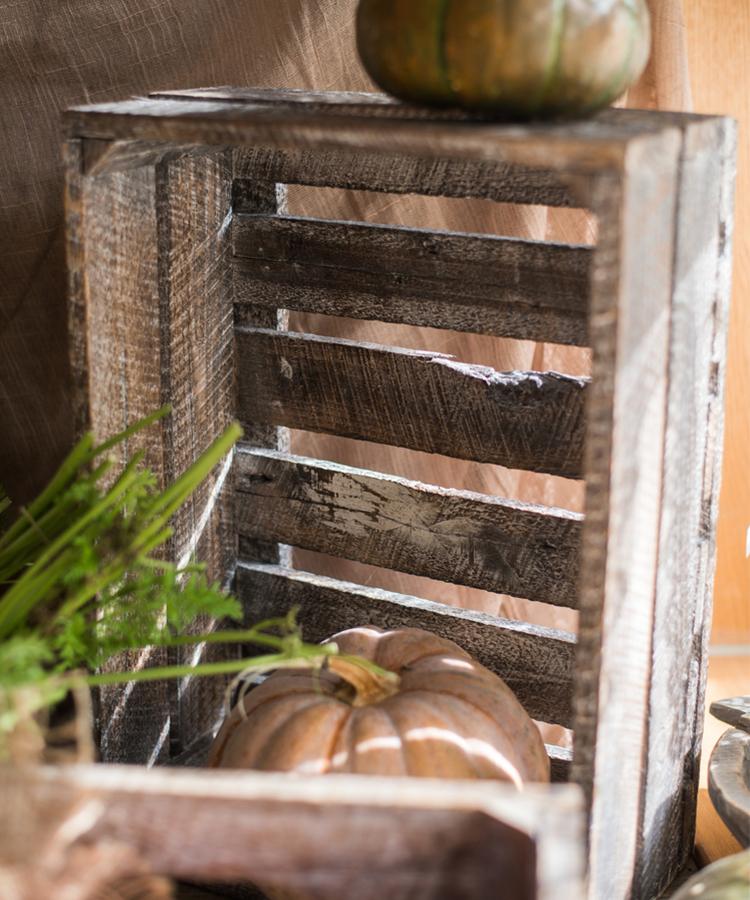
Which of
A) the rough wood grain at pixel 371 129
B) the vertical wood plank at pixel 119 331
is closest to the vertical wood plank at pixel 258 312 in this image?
the vertical wood plank at pixel 119 331

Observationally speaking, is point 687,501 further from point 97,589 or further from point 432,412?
point 97,589

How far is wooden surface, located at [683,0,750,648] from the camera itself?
1597 mm

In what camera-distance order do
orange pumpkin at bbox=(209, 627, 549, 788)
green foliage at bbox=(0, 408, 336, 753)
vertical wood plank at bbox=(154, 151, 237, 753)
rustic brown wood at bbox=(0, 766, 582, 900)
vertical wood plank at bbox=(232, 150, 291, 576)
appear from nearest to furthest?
rustic brown wood at bbox=(0, 766, 582, 900) < green foliage at bbox=(0, 408, 336, 753) < orange pumpkin at bbox=(209, 627, 549, 788) < vertical wood plank at bbox=(154, 151, 237, 753) < vertical wood plank at bbox=(232, 150, 291, 576)

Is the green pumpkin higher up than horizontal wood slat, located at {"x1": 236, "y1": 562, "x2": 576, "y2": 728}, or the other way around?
the green pumpkin

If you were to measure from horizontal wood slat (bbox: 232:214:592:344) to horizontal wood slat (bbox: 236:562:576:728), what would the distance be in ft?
1.06

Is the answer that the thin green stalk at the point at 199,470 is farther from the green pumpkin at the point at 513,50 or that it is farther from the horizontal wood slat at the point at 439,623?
the horizontal wood slat at the point at 439,623

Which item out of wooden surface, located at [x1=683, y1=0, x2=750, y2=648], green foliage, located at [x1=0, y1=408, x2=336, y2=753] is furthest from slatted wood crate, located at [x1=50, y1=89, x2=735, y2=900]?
wooden surface, located at [x1=683, y1=0, x2=750, y2=648]

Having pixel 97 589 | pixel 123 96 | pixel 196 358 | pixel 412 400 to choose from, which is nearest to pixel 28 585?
pixel 97 589

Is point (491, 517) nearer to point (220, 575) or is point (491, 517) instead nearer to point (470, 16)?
point (220, 575)

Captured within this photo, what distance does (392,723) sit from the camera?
1.05 metres

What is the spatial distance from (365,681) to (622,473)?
35 cm

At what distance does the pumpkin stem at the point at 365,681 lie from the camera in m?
1.08

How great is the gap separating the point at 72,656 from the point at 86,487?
0.46 feet

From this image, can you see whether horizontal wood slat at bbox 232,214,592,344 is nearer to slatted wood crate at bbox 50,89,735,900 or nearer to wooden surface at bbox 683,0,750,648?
slatted wood crate at bbox 50,89,735,900
